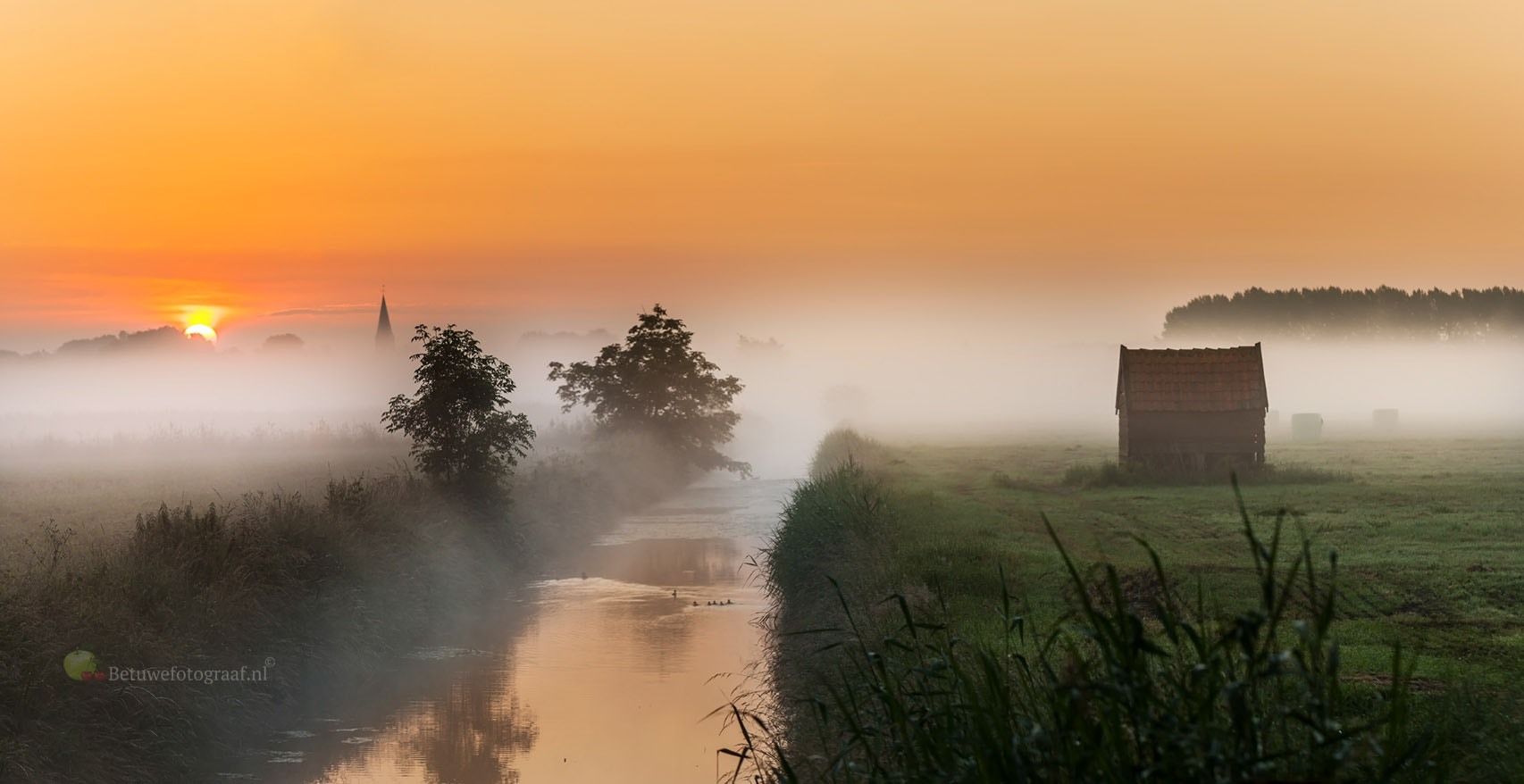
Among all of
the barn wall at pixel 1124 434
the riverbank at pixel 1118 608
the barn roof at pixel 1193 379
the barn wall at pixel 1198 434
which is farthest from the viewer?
the barn wall at pixel 1124 434

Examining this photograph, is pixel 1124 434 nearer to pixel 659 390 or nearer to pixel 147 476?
pixel 659 390

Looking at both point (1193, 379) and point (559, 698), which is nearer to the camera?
point (559, 698)

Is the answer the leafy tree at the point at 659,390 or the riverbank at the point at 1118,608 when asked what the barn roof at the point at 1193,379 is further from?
the leafy tree at the point at 659,390

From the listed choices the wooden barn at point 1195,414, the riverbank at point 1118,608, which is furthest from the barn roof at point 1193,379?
the riverbank at point 1118,608

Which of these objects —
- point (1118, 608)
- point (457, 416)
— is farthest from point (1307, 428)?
point (1118, 608)

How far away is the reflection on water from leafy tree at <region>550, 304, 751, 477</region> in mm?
23561

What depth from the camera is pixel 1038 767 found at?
539cm

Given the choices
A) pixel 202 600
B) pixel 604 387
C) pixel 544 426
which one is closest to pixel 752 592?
pixel 202 600

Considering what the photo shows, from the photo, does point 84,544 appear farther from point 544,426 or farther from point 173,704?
point 544,426

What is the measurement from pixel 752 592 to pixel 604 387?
89.7ft

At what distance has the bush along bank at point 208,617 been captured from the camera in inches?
400

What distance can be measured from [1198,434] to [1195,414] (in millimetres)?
598

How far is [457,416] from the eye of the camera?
25.5m

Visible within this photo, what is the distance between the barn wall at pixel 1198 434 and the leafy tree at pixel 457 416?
65.5 ft
